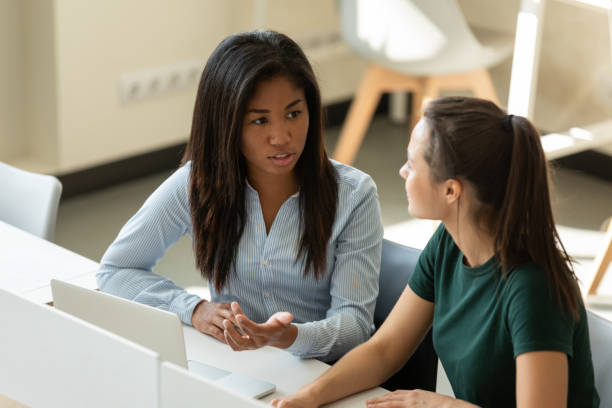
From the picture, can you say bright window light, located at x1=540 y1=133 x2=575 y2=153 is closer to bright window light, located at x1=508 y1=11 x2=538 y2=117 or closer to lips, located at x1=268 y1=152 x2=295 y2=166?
bright window light, located at x1=508 y1=11 x2=538 y2=117

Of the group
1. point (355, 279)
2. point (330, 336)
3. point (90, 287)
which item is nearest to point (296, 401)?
point (330, 336)

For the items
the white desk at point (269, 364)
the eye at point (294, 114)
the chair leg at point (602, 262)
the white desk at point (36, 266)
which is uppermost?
the eye at point (294, 114)

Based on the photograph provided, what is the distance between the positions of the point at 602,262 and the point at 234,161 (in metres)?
1.56

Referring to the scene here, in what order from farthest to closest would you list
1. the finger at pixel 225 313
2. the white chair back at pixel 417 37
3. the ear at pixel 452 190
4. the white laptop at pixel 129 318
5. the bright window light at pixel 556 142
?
the white chair back at pixel 417 37
the bright window light at pixel 556 142
the finger at pixel 225 313
the ear at pixel 452 190
the white laptop at pixel 129 318

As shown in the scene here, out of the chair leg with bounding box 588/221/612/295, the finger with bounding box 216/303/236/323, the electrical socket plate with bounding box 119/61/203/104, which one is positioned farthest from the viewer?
the electrical socket plate with bounding box 119/61/203/104

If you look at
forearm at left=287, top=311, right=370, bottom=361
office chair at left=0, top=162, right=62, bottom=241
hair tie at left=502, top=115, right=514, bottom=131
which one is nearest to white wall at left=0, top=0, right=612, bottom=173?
office chair at left=0, top=162, right=62, bottom=241

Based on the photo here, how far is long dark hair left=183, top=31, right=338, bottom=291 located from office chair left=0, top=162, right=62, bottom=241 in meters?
0.46

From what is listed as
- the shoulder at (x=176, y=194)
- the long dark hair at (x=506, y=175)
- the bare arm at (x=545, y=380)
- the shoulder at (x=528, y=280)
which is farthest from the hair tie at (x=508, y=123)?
the shoulder at (x=176, y=194)

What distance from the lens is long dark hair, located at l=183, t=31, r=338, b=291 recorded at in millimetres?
1560

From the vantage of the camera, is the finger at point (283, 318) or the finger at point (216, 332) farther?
the finger at point (216, 332)

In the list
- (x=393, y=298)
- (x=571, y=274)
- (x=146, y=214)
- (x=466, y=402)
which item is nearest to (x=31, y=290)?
(x=146, y=214)

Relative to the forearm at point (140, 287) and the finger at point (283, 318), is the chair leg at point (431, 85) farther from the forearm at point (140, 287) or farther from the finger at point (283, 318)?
the finger at point (283, 318)

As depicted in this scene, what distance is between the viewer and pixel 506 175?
124 centimetres

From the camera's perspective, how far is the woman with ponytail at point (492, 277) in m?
1.22
